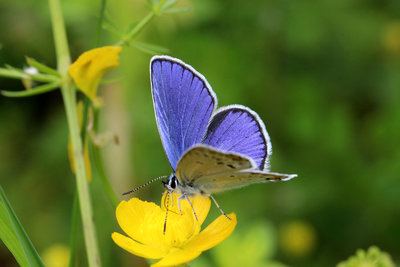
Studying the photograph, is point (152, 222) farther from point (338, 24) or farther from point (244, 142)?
point (338, 24)

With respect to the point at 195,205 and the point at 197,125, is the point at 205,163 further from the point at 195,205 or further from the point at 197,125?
the point at 195,205

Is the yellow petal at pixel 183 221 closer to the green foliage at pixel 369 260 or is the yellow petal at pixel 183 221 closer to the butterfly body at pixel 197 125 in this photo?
the butterfly body at pixel 197 125

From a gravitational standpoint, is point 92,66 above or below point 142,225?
above

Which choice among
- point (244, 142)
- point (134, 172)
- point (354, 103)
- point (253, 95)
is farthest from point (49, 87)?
point (354, 103)

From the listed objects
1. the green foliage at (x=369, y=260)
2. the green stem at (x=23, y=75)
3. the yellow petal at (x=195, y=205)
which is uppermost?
the green stem at (x=23, y=75)

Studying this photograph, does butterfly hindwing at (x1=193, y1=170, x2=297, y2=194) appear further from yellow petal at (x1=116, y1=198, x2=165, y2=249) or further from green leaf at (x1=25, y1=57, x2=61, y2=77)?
green leaf at (x1=25, y1=57, x2=61, y2=77)

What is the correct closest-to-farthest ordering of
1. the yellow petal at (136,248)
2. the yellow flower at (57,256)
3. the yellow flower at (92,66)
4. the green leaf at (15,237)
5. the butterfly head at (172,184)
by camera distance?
the green leaf at (15,237), the yellow petal at (136,248), the yellow flower at (92,66), the butterfly head at (172,184), the yellow flower at (57,256)

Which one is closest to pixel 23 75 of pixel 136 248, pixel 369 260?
pixel 136 248

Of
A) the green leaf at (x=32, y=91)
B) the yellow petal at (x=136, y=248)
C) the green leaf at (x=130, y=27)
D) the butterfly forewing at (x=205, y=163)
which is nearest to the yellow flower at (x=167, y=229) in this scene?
the yellow petal at (x=136, y=248)
